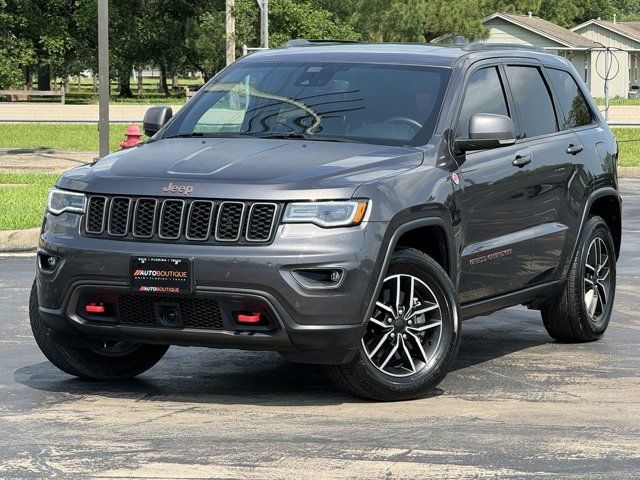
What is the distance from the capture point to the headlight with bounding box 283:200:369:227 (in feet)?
23.0

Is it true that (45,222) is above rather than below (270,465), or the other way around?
above

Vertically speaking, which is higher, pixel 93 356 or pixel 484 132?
pixel 484 132

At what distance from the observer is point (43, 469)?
6074 millimetres

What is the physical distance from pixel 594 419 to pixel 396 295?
113cm

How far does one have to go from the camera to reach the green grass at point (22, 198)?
53.3 ft

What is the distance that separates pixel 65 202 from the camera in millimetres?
7578

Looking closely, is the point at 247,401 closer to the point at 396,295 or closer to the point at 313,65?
the point at 396,295

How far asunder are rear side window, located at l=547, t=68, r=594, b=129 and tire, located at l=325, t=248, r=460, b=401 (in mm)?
2304

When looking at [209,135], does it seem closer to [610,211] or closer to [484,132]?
[484,132]

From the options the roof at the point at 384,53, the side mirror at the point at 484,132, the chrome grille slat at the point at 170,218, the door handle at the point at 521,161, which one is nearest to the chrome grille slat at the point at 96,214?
the chrome grille slat at the point at 170,218

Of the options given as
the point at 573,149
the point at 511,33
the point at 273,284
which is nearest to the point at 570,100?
the point at 573,149

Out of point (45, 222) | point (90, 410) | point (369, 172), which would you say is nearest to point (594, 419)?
point (369, 172)

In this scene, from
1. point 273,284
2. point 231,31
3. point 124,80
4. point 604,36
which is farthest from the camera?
point 604,36

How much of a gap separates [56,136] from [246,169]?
31957 mm
